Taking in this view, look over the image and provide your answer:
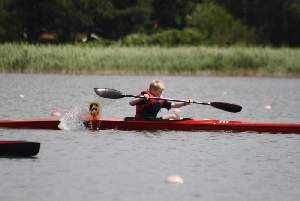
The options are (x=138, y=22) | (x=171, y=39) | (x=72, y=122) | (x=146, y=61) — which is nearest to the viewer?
(x=72, y=122)

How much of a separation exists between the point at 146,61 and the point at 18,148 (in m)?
30.6

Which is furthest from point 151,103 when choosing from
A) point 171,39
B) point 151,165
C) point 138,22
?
point 138,22

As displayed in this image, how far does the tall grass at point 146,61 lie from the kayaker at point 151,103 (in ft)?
80.9

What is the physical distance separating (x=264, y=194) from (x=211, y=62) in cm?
3438

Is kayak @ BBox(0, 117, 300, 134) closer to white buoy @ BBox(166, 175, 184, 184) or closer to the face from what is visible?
the face

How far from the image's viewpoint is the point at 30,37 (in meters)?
72.3

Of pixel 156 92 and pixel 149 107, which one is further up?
pixel 156 92

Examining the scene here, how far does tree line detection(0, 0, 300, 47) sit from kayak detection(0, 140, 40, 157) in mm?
48776

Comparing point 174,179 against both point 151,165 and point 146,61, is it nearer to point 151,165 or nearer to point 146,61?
point 151,165

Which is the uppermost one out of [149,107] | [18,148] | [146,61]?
[149,107]

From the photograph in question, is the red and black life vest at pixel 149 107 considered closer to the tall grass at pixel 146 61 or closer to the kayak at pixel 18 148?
the kayak at pixel 18 148

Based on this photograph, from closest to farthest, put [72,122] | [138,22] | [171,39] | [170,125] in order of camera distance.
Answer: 1. [170,125]
2. [72,122]
3. [171,39]
4. [138,22]

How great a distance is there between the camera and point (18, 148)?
16.0 meters

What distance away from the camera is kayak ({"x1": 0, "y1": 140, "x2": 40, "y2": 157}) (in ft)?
52.2
